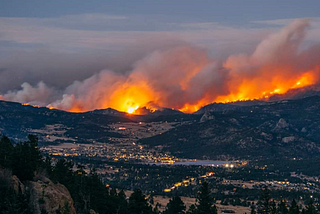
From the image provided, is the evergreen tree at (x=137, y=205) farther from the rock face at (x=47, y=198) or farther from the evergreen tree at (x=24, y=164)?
the rock face at (x=47, y=198)

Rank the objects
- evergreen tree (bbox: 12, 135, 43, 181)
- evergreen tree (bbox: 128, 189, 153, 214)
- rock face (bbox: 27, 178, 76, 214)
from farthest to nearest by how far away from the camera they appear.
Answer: evergreen tree (bbox: 128, 189, 153, 214) → evergreen tree (bbox: 12, 135, 43, 181) → rock face (bbox: 27, 178, 76, 214)

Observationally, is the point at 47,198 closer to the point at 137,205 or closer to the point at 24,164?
the point at 24,164

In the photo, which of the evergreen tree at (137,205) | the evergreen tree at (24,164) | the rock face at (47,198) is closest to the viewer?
the rock face at (47,198)

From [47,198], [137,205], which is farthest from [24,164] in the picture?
[137,205]

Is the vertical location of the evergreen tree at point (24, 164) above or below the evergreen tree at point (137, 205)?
above

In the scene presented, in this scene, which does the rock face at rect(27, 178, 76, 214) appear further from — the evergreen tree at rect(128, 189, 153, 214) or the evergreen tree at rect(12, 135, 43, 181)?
the evergreen tree at rect(128, 189, 153, 214)

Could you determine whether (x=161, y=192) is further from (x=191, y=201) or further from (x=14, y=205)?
(x=14, y=205)

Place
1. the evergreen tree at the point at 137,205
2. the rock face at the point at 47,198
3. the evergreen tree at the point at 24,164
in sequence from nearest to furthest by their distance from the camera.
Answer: the rock face at the point at 47,198, the evergreen tree at the point at 24,164, the evergreen tree at the point at 137,205

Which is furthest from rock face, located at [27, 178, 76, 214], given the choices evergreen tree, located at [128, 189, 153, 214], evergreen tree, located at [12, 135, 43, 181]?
evergreen tree, located at [128, 189, 153, 214]

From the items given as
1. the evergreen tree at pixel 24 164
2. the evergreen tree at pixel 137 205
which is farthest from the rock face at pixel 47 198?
the evergreen tree at pixel 137 205
